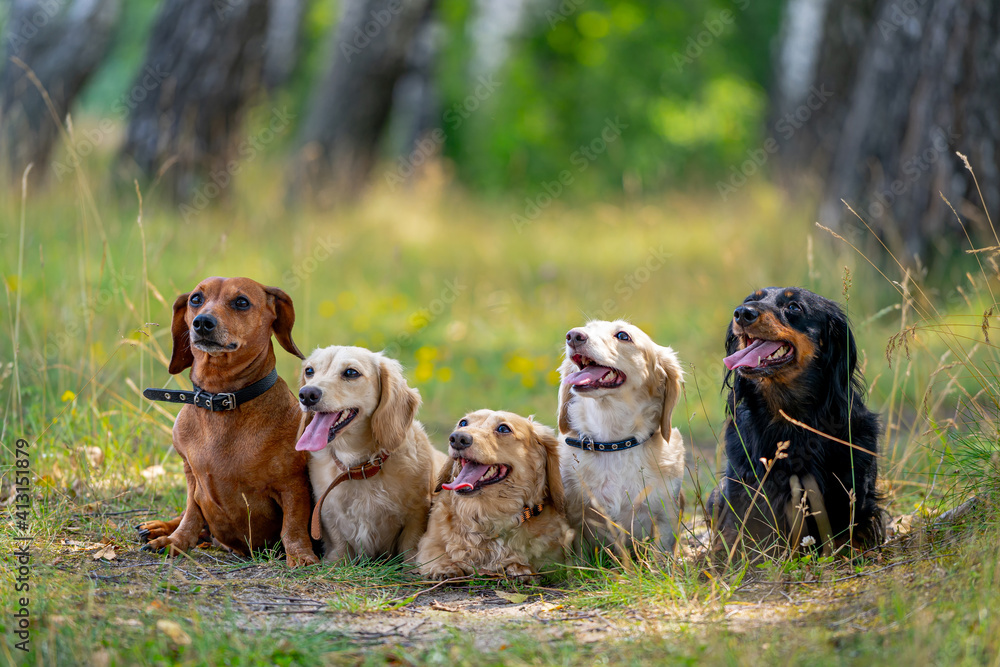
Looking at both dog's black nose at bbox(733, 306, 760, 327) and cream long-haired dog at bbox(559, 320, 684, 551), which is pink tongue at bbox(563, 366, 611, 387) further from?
dog's black nose at bbox(733, 306, 760, 327)

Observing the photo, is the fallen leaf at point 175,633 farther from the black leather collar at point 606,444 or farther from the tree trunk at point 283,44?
the tree trunk at point 283,44

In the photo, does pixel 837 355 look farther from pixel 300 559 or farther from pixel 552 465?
pixel 300 559

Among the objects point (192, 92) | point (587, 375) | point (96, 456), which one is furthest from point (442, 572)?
point (192, 92)

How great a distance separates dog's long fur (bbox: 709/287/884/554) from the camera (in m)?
3.52

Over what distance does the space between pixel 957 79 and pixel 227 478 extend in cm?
574

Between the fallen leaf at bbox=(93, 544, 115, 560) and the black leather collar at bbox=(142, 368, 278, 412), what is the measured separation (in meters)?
0.66

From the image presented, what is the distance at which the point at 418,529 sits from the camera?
3.76m

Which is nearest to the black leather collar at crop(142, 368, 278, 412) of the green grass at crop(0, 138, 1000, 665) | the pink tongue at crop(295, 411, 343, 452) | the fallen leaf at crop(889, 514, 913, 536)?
the pink tongue at crop(295, 411, 343, 452)

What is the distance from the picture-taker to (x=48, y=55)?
9594mm

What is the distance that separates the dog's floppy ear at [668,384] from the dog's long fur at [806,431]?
29 cm

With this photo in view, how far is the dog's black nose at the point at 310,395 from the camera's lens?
11.1ft

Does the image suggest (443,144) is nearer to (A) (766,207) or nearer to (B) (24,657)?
(A) (766,207)

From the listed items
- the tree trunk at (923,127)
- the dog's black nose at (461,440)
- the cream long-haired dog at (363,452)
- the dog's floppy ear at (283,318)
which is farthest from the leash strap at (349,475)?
the tree trunk at (923,127)

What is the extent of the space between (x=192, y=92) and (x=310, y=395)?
6487 mm
